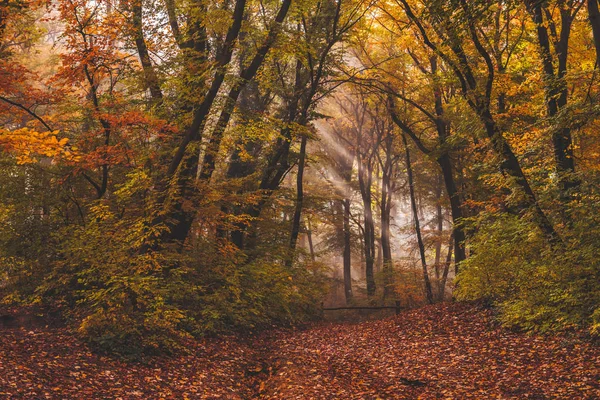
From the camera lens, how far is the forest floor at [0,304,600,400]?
7.08 m

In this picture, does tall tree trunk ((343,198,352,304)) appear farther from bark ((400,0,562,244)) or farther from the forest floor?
bark ((400,0,562,244))

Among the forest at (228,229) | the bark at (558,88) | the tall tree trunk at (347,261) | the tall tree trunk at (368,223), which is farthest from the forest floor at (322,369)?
the tall tree trunk at (347,261)

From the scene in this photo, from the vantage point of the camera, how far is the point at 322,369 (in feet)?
32.0

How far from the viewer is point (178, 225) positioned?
1235 cm

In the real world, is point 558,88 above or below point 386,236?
above

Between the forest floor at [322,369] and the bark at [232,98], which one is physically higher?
the bark at [232,98]

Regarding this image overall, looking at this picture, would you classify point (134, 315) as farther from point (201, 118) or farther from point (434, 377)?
point (434, 377)

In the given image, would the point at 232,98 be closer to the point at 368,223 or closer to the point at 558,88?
the point at 558,88

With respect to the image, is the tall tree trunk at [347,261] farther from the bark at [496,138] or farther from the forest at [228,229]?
the bark at [496,138]

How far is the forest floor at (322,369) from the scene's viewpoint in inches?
Answer: 279

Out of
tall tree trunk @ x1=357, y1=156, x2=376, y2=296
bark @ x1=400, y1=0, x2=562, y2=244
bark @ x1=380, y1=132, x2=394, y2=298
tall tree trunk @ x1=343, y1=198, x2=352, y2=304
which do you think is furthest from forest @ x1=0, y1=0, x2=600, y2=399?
tall tree trunk @ x1=343, y1=198, x2=352, y2=304

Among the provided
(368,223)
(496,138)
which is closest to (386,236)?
(368,223)

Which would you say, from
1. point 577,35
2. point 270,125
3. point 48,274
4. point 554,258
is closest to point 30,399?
point 48,274

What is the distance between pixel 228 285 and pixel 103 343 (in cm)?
491
